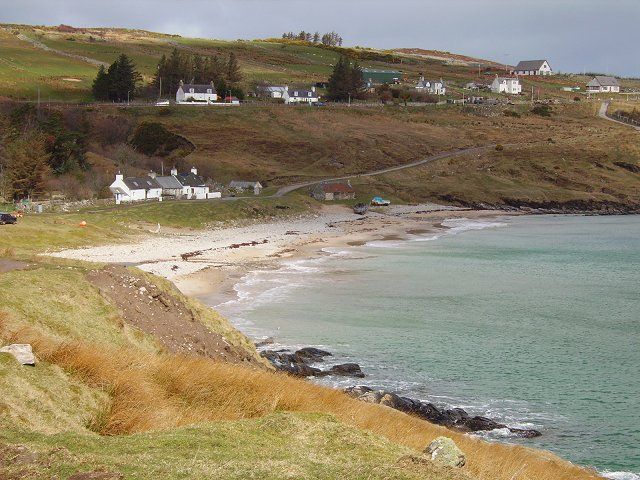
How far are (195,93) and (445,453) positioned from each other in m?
130

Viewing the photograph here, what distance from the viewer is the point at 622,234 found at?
81.8 m

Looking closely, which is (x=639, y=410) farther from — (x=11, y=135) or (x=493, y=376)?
(x=11, y=135)

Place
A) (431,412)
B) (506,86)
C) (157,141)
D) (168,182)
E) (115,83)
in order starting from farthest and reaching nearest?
(506,86), (115,83), (157,141), (168,182), (431,412)

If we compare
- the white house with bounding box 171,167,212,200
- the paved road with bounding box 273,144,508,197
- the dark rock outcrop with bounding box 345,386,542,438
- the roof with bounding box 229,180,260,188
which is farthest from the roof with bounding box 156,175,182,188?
the dark rock outcrop with bounding box 345,386,542,438

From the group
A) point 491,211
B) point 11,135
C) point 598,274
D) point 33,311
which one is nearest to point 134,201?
point 11,135

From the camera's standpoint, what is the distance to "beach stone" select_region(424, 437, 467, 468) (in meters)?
11.1

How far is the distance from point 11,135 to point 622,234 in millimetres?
65300

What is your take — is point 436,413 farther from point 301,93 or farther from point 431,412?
point 301,93

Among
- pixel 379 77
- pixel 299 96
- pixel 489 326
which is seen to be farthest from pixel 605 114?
pixel 489 326

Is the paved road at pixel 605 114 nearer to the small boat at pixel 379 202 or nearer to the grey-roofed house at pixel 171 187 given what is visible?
the small boat at pixel 379 202

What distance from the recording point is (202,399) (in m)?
14.2

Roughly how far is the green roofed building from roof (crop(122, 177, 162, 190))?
106540 mm

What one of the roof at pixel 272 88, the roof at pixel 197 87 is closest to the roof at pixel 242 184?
the roof at pixel 197 87

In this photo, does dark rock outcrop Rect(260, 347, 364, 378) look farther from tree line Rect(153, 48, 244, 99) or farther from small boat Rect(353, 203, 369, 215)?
tree line Rect(153, 48, 244, 99)
